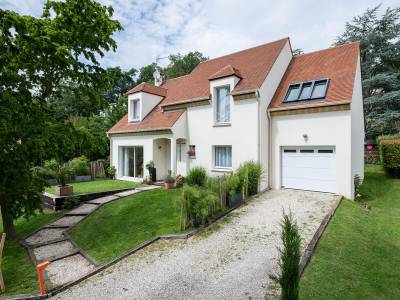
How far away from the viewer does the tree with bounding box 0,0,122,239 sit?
746cm

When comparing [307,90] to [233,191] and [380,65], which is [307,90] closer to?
[233,191]

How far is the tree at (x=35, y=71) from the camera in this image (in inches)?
294

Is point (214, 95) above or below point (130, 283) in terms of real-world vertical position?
above

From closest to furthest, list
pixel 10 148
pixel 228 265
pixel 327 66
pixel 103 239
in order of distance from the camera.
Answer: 1. pixel 228 265
2. pixel 10 148
3. pixel 103 239
4. pixel 327 66

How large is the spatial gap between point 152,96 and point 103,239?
500 inches

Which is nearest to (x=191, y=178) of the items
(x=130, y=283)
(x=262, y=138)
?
(x=262, y=138)

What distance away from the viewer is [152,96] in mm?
19203

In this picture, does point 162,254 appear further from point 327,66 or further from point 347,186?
point 327,66

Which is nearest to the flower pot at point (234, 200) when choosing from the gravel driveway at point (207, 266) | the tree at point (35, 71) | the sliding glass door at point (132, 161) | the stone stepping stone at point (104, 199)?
the gravel driveway at point (207, 266)

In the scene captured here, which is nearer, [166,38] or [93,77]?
[93,77]

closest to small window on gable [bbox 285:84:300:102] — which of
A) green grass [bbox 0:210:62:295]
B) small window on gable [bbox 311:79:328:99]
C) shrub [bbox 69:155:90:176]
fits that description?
small window on gable [bbox 311:79:328:99]

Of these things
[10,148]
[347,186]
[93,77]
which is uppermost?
[93,77]

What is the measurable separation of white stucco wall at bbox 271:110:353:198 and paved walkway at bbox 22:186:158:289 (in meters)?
9.66

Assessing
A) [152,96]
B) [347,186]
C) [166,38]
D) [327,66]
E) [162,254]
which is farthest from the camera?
[152,96]
